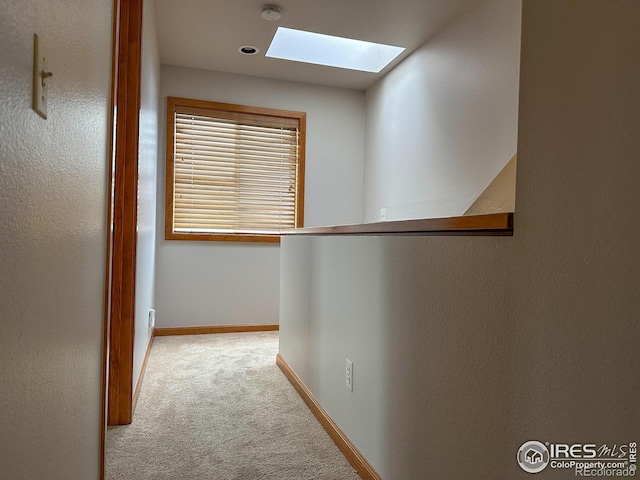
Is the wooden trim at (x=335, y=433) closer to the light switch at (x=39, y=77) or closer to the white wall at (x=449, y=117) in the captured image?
the light switch at (x=39, y=77)

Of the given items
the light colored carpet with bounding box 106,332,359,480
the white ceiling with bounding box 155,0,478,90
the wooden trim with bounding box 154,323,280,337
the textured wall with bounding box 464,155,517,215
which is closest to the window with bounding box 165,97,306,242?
the white ceiling with bounding box 155,0,478,90

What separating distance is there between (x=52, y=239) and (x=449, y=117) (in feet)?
9.18

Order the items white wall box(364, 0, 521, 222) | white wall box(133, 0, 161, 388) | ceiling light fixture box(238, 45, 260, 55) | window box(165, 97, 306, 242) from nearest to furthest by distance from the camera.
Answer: white wall box(133, 0, 161, 388)
white wall box(364, 0, 521, 222)
ceiling light fixture box(238, 45, 260, 55)
window box(165, 97, 306, 242)

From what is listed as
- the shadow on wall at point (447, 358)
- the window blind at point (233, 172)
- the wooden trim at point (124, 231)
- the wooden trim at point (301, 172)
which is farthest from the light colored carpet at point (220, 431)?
the wooden trim at point (301, 172)

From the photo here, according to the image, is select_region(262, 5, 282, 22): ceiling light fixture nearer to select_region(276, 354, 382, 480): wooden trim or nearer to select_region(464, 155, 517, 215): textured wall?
select_region(464, 155, 517, 215): textured wall

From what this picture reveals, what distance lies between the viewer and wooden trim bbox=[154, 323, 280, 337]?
3.75 m

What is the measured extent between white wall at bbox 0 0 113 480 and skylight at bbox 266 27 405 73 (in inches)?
99.2

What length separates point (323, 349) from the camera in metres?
2.05

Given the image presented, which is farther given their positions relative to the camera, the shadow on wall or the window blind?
the window blind

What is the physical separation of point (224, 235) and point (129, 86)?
6.62 feet

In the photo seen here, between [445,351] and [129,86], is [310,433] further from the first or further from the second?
[129,86]

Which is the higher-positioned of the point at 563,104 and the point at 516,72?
the point at 516,72

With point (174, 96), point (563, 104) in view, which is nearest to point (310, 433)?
point (563, 104)

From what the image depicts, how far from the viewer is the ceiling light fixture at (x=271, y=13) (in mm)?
2848
